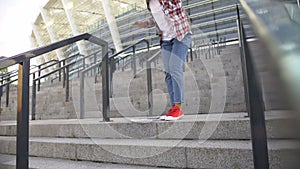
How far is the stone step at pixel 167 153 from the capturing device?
128 cm

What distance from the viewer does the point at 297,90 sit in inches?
8.1

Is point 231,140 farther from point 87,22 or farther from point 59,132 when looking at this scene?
point 87,22

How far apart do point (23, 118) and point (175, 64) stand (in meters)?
1.26

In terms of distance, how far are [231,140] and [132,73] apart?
361 cm

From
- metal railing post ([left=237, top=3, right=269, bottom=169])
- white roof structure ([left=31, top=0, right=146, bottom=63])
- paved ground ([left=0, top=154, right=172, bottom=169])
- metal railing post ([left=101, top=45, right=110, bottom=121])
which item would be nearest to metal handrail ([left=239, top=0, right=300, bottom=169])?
metal railing post ([left=237, top=3, right=269, bottom=169])

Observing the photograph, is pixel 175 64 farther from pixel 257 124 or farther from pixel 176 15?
pixel 257 124

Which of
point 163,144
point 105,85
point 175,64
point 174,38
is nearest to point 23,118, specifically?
point 163,144

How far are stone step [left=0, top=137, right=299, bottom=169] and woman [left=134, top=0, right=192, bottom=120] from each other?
474 millimetres

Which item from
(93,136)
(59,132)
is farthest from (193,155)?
(59,132)

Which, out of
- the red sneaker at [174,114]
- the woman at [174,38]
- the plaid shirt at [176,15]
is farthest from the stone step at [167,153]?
the plaid shirt at [176,15]

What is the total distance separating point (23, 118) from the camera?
1.41 m

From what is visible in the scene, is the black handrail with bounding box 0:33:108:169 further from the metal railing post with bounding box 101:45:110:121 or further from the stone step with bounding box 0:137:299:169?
the metal railing post with bounding box 101:45:110:121

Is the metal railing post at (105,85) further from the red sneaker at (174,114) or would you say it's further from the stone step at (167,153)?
the red sneaker at (174,114)

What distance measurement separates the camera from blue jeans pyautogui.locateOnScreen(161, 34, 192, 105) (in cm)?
201
